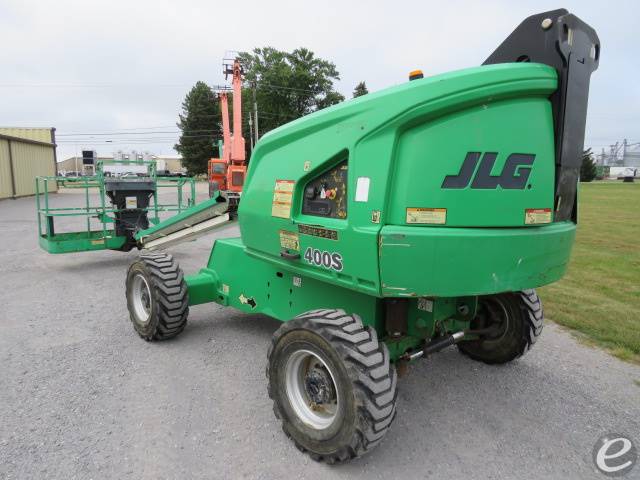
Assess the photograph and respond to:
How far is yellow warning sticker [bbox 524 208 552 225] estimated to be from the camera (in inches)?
97.8

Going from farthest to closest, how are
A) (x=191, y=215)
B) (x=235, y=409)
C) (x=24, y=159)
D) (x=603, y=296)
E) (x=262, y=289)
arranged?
(x=24, y=159) → (x=603, y=296) → (x=191, y=215) → (x=262, y=289) → (x=235, y=409)

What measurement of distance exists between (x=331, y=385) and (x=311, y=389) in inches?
6.3

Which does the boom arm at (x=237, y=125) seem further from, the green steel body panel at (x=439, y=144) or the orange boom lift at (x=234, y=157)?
the green steel body panel at (x=439, y=144)

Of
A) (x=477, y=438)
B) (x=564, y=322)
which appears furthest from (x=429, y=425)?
(x=564, y=322)

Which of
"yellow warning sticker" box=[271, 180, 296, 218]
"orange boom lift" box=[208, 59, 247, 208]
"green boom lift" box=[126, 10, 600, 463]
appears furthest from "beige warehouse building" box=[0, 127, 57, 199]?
"green boom lift" box=[126, 10, 600, 463]

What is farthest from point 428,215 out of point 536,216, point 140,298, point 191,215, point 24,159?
point 24,159

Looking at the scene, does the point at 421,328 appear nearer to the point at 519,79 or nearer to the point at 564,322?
the point at 519,79

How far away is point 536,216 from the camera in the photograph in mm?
2510

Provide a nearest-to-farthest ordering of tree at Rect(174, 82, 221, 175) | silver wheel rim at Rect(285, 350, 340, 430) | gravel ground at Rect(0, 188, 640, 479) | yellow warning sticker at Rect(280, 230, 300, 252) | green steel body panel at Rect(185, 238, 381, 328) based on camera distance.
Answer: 1. gravel ground at Rect(0, 188, 640, 479)
2. silver wheel rim at Rect(285, 350, 340, 430)
3. yellow warning sticker at Rect(280, 230, 300, 252)
4. green steel body panel at Rect(185, 238, 381, 328)
5. tree at Rect(174, 82, 221, 175)

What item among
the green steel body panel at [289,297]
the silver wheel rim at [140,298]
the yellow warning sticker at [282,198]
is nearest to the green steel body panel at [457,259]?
the green steel body panel at [289,297]

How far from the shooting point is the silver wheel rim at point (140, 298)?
456cm

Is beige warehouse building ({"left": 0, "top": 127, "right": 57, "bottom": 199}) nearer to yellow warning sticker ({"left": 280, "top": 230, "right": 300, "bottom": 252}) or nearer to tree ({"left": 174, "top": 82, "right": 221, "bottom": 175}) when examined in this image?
tree ({"left": 174, "top": 82, "right": 221, "bottom": 175})

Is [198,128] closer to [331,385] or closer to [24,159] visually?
[24,159]

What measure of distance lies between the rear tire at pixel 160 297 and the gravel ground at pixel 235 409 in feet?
0.57
